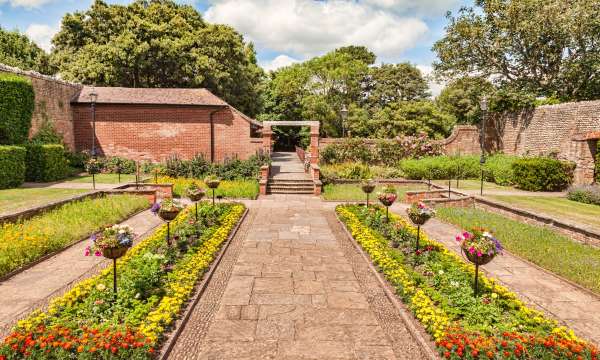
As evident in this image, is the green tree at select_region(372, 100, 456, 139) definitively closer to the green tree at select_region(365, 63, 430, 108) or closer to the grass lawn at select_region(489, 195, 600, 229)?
the green tree at select_region(365, 63, 430, 108)

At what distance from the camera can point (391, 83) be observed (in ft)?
126

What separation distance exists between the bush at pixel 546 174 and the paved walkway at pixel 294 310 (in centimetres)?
1156

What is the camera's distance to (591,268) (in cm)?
671

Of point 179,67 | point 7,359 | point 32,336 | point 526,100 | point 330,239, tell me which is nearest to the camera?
point 7,359

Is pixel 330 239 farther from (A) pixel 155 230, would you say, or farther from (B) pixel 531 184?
(B) pixel 531 184

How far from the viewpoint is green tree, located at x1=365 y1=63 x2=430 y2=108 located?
125ft

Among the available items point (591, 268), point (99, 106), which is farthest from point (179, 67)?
point (591, 268)

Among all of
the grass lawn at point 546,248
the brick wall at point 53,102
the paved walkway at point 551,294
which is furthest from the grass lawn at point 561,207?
the brick wall at point 53,102

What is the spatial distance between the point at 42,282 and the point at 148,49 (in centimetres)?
2311

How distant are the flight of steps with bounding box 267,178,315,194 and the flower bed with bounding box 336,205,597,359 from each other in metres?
8.28

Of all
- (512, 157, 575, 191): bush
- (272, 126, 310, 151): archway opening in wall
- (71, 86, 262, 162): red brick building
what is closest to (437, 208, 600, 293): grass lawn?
(512, 157, 575, 191): bush

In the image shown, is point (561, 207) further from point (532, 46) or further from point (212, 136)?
point (212, 136)

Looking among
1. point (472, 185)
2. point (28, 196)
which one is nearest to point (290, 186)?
point (472, 185)

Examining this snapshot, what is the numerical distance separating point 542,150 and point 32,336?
71.3 feet
